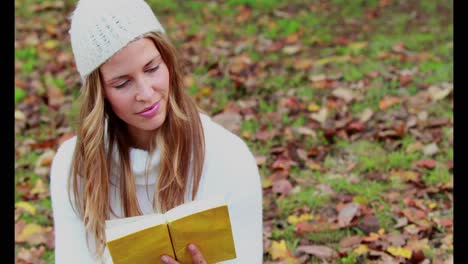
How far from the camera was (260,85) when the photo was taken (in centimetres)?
486

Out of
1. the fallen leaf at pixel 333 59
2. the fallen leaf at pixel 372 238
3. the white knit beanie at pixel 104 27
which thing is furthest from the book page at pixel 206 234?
the fallen leaf at pixel 333 59

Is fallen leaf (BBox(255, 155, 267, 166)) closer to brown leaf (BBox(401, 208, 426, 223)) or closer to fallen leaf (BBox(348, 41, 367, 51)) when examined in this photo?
brown leaf (BBox(401, 208, 426, 223))

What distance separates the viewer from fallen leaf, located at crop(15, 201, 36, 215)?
3.67 m

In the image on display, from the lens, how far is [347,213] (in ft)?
11.1

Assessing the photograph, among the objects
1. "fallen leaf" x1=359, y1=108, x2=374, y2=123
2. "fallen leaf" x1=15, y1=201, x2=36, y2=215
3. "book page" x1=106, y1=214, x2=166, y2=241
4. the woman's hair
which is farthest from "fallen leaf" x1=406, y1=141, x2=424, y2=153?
"book page" x1=106, y1=214, x2=166, y2=241

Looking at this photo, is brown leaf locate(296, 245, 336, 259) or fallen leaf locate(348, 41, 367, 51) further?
fallen leaf locate(348, 41, 367, 51)

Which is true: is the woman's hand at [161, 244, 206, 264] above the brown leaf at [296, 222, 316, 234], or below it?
above

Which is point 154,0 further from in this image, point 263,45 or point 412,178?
point 412,178

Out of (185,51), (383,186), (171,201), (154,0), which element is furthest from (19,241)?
(154,0)

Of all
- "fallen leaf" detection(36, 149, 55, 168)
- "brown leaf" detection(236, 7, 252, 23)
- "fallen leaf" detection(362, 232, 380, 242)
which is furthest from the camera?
"brown leaf" detection(236, 7, 252, 23)

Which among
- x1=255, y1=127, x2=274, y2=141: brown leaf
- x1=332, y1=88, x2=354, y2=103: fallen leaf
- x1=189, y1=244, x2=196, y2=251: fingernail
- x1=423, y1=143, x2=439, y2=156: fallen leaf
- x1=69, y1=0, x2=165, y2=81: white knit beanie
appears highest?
x1=69, y1=0, x2=165, y2=81: white knit beanie

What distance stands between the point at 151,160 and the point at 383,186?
168 cm

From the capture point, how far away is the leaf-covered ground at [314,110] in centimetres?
333

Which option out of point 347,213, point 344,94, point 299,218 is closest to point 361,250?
point 347,213
